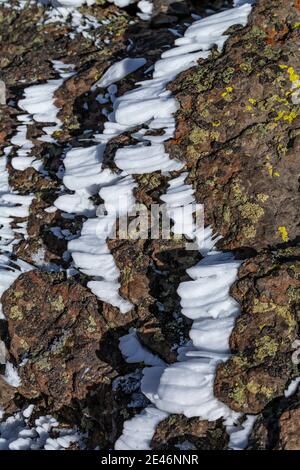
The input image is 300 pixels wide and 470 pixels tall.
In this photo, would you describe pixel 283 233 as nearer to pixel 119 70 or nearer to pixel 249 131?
pixel 249 131

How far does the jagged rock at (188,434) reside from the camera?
508 centimetres

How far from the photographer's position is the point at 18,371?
635 centimetres

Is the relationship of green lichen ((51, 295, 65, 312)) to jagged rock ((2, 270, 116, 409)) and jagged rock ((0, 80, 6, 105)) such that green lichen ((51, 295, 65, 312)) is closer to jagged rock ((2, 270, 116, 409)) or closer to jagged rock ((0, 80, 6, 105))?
jagged rock ((2, 270, 116, 409))

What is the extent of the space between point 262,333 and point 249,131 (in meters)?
2.23

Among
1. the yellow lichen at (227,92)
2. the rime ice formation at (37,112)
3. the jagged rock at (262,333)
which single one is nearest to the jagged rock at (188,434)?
the jagged rock at (262,333)

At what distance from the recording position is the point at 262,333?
17.7 feet

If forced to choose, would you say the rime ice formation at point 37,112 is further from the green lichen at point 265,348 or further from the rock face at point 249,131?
the green lichen at point 265,348

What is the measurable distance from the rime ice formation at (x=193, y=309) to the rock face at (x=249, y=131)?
0.18 metres

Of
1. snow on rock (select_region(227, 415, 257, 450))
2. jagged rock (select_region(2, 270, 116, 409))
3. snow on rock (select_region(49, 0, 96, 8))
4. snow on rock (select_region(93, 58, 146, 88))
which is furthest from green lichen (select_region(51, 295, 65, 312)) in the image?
snow on rock (select_region(49, 0, 96, 8))

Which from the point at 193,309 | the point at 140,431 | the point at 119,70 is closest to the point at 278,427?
the point at 140,431

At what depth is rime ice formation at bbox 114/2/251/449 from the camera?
203 inches

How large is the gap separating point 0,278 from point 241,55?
355 cm

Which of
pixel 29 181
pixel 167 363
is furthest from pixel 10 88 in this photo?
pixel 167 363

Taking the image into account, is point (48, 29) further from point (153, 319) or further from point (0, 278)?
point (153, 319)
